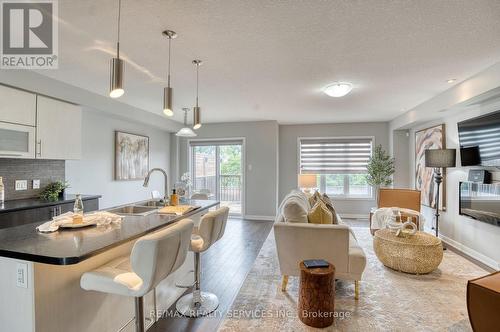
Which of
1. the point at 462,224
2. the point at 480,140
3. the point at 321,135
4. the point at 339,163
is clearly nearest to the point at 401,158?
the point at 339,163

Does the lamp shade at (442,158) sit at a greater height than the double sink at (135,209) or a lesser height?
greater

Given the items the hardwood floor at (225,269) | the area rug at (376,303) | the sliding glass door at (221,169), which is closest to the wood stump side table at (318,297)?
the area rug at (376,303)

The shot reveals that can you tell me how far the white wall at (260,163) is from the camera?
20.8ft

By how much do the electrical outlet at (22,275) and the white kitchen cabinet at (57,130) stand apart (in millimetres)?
2417

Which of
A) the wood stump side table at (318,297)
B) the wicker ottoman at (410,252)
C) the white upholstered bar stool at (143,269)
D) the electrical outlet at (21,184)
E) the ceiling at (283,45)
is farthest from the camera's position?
the electrical outlet at (21,184)

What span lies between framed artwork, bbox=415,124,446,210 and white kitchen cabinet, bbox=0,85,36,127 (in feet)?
20.0

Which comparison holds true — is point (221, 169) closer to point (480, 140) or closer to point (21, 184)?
point (21, 184)

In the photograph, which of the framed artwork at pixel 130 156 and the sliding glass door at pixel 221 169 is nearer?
the framed artwork at pixel 130 156

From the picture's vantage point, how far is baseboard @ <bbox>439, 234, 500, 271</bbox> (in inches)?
131

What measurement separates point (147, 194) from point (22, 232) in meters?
4.36

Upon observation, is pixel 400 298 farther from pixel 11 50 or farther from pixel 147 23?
pixel 11 50

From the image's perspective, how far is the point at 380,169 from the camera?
586 cm

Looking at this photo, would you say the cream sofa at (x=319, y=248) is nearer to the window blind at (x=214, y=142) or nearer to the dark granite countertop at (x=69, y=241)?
the dark granite countertop at (x=69, y=241)

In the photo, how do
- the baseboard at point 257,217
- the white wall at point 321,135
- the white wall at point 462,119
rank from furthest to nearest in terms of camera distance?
the white wall at point 321,135 → the baseboard at point 257,217 → the white wall at point 462,119
